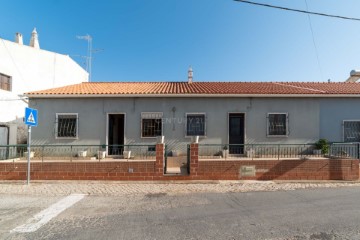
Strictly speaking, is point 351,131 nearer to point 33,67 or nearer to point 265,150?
point 265,150

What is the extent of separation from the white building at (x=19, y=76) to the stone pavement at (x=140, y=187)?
287 inches

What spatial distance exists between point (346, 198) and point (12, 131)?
1826cm

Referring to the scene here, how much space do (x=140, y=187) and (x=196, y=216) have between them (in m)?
3.23

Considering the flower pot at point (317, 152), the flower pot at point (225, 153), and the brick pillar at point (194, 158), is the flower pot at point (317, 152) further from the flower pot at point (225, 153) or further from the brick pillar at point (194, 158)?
the brick pillar at point (194, 158)

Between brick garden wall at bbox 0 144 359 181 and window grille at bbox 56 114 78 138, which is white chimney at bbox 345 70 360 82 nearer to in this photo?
brick garden wall at bbox 0 144 359 181

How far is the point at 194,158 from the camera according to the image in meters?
8.48

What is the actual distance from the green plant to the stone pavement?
2509mm

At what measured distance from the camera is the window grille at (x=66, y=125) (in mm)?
11359

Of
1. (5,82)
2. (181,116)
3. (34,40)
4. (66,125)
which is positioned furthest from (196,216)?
(34,40)

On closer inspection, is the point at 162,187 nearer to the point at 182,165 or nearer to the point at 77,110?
the point at 182,165

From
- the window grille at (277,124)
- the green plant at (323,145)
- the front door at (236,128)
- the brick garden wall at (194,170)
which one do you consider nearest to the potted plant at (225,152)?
the front door at (236,128)

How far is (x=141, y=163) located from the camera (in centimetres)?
849

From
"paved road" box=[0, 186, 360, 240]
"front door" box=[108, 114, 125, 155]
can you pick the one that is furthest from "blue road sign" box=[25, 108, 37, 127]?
"front door" box=[108, 114, 125, 155]

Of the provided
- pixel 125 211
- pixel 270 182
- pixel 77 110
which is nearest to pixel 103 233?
pixel 125 211
